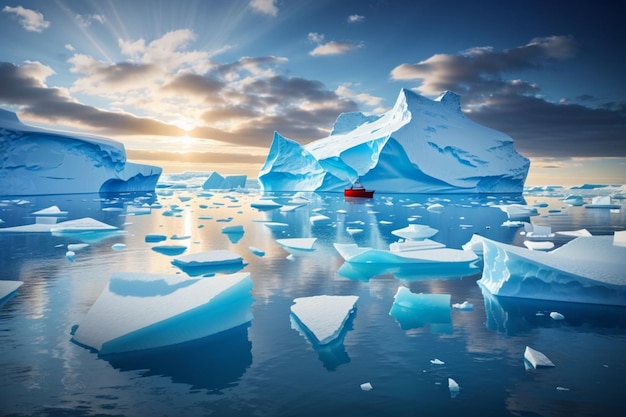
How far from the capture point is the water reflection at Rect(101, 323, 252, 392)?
2.87m

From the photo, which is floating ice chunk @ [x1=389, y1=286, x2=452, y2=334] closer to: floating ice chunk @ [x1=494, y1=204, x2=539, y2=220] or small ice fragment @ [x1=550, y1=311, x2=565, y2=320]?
small ice fragment @ [x1=550, y1=311, x2=565, y2=320]

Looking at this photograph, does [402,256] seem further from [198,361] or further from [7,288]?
[7,288]

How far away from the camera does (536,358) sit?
306 centimetres

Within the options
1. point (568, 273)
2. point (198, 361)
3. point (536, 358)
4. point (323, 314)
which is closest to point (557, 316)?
point (568, 273)

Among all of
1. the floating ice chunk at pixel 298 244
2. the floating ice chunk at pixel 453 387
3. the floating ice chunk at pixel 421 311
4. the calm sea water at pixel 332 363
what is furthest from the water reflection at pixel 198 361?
the floating ice chunk at pixel 298 244

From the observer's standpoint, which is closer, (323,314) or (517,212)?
(323,314)

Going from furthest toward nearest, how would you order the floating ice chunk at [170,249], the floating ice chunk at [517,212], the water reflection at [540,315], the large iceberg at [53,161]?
1. the large iceberg at [53,161]
2. the floating ice chunk at [517,212]
3. the floating ice chunk at [170,249]
4. the water reflection at [540,315]

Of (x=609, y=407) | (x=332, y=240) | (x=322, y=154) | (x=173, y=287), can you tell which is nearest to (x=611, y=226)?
(x=332, y=240)

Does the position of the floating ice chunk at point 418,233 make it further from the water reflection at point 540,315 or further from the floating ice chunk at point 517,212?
the floating ice chunk at point 517,212

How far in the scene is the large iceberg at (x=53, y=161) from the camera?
23.1m

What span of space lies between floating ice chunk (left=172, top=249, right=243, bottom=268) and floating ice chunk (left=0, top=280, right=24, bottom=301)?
201 centimetres

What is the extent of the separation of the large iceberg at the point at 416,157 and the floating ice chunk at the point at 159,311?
86.3 ft

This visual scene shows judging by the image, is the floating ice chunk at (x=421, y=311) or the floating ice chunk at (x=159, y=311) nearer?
the floating ice chunk at (x=159, y=311)

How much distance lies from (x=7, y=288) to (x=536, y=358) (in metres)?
5.51
